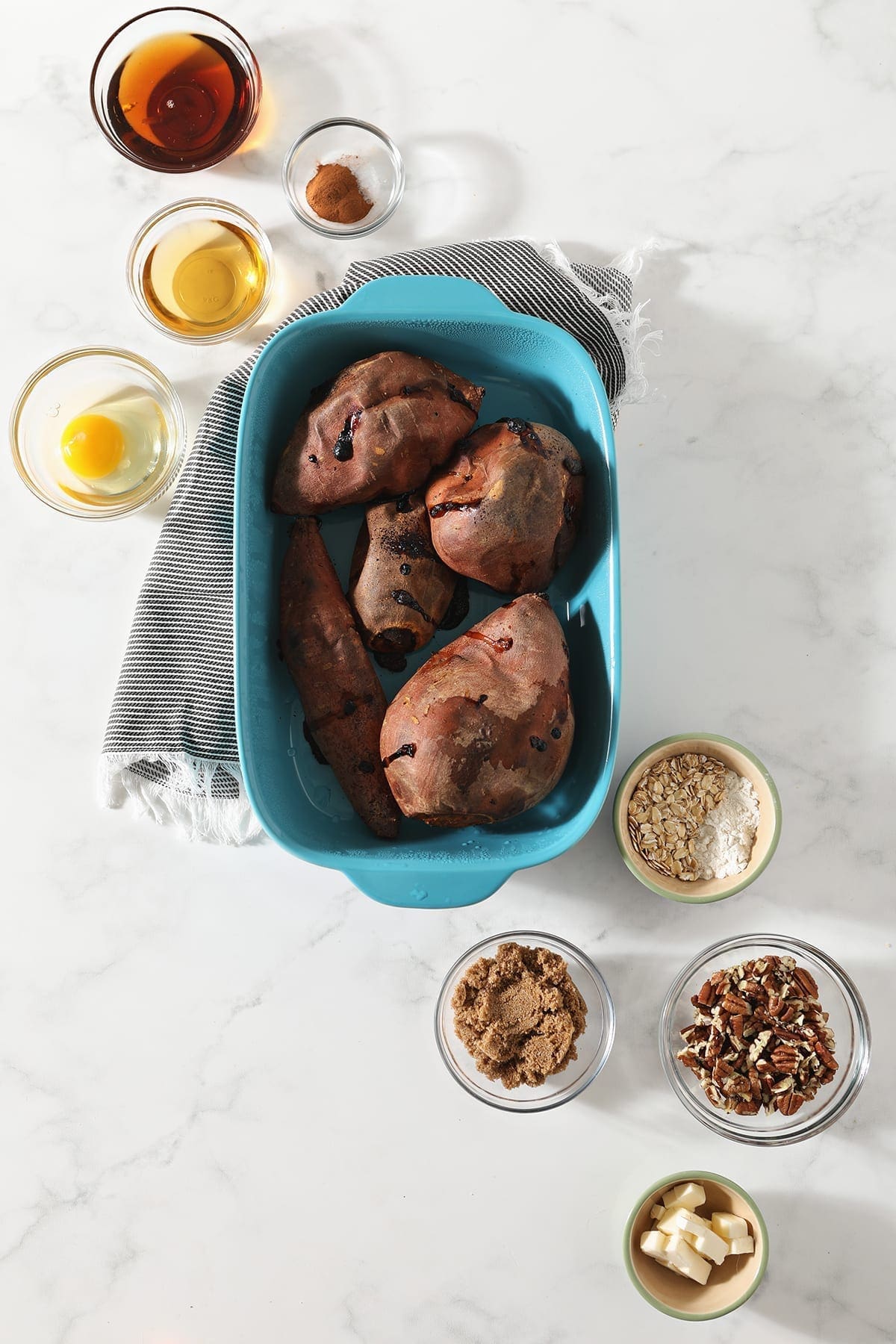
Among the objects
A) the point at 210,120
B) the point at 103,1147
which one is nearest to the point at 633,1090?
the point at 103,1147

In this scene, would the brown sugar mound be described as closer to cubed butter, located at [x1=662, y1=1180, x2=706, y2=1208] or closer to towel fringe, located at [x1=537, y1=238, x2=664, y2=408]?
cubed butter, located at [x1=662, y1=1180, x2=706, y2=1208]

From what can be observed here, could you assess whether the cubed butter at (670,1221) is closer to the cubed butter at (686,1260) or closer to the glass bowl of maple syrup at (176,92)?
the cubed butter at (686,1260)

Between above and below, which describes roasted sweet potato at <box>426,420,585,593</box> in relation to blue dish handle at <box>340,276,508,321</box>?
below

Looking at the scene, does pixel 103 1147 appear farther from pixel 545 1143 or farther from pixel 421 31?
pixel 421 31

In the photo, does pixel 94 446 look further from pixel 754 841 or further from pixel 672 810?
pixel 754 841

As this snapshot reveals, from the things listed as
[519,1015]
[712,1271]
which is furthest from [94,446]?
[712,1271]

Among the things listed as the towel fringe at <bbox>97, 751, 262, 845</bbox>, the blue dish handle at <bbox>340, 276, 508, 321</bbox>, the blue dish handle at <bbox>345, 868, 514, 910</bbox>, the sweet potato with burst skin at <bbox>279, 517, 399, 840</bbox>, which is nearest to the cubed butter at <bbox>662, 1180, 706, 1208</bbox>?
the blue dish handle at <bbox>345, 868, 514, 910</bbox>

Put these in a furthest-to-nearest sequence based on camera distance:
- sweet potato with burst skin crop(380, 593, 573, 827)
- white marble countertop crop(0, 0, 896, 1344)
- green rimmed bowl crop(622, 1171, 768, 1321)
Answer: white marble countertop crop(0, 0, 896, 1344) < green rimmed bowl crop(622, 1171, 768, 1321) < sweet potato with burst skin crop(380, 593, 573, 827)
